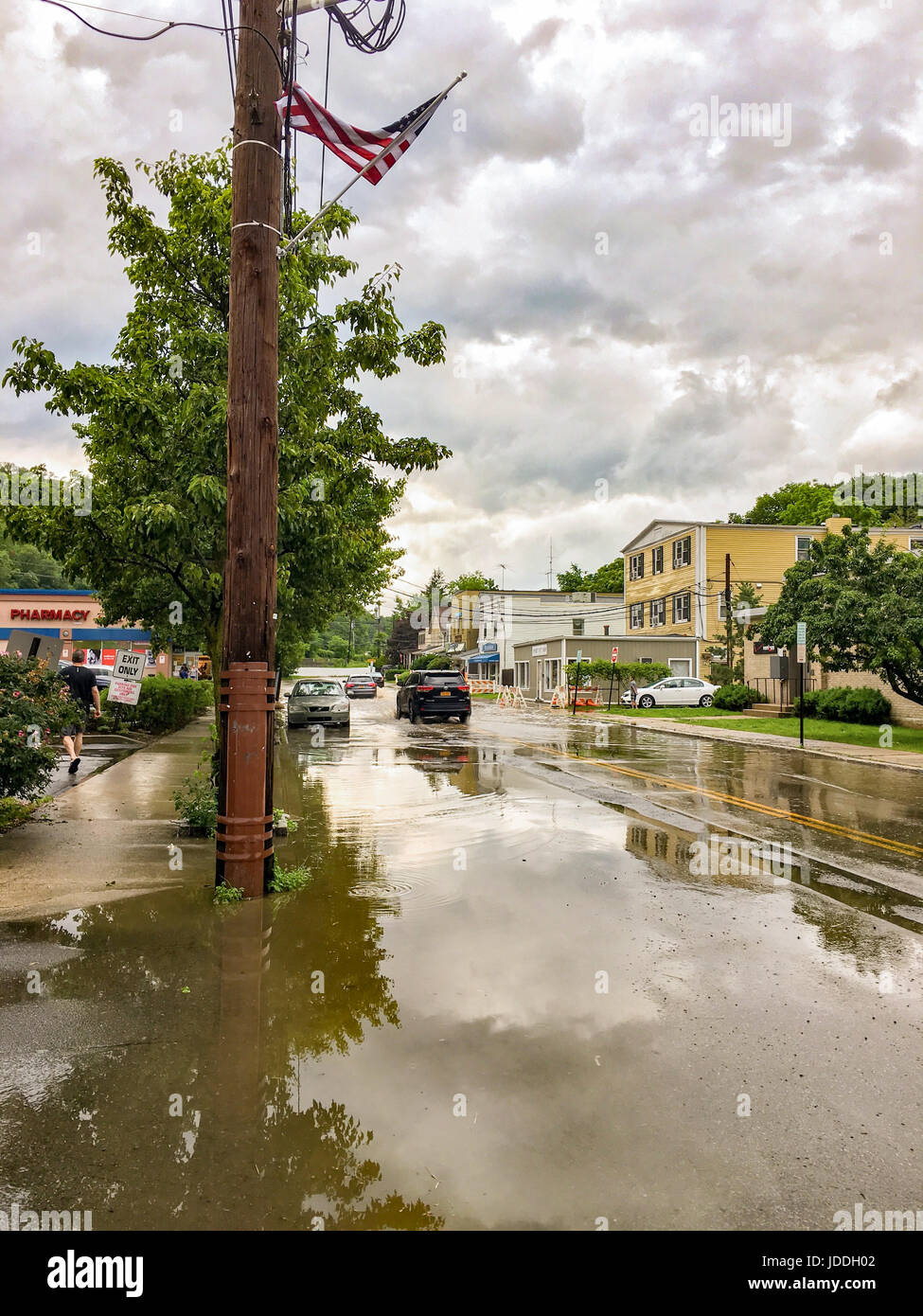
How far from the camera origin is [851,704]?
26547 millimetres

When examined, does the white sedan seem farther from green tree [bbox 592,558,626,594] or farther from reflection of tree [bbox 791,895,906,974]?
green tree [bbox 592,558,626,594]

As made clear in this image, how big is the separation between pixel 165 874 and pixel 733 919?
15.0ft

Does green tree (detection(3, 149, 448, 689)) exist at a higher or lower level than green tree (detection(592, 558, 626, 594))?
lower

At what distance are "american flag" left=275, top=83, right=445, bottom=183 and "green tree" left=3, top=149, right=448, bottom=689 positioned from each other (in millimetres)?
1800

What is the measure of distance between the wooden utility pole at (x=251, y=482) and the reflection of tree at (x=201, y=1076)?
0.70m

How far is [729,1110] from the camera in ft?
11.3

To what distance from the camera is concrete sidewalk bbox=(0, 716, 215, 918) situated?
654cm

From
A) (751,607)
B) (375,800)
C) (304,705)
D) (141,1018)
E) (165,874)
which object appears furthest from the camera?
(751,607)

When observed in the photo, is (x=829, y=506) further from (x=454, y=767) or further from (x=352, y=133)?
(x=352, y=133)

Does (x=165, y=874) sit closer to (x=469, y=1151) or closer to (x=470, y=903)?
(x=470, y=903)

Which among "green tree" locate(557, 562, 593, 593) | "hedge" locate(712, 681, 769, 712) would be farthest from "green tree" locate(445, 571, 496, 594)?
"hedge" locate(712, 681, 769, 712)

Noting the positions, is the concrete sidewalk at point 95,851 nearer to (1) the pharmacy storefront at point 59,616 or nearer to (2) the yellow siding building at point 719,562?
(2) the yellow siding building at point 719,562
